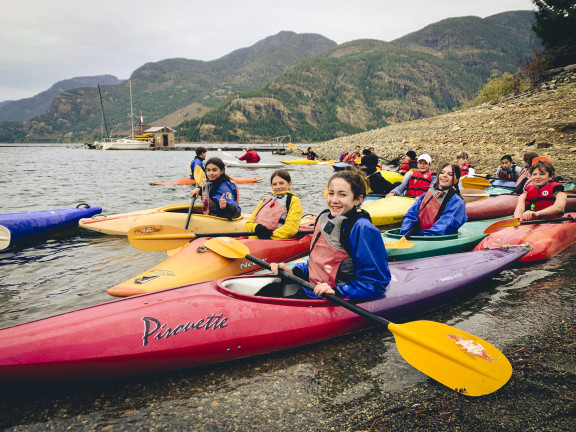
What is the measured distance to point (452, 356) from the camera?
2438mm

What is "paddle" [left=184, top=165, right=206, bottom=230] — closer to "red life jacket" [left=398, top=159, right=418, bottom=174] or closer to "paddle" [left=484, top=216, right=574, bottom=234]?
"paddle" [left=484, top=216, right=574, bottom=234]

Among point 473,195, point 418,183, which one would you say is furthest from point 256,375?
point 473,195

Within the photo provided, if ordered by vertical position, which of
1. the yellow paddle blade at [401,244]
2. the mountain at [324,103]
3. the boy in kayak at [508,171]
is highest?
the mountain at [324,103]

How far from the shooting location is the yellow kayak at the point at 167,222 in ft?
20.5

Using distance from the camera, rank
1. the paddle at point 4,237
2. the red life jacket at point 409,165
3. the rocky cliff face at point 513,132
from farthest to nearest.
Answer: the rocky cliff face at point 513,132
the red life jacket at point 409,165
the paddle at point 4,237

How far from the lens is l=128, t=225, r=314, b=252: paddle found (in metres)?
4.75

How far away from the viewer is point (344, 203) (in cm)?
277

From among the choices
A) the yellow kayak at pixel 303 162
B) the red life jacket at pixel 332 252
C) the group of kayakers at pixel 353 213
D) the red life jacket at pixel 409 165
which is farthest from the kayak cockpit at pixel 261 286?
the yellow kayak at pixel 303 162

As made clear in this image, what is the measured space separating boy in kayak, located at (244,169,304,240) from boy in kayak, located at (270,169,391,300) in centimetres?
180

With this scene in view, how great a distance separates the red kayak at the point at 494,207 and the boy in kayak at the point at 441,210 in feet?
8.89

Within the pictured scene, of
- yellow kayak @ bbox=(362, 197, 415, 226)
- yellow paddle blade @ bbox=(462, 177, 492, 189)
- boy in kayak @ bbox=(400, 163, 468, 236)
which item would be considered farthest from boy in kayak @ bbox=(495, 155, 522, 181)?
boy in kayak @ bbox=(400, 163, 468, 236)

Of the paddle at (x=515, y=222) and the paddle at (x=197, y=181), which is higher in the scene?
the paddle at (x=197, y=181)

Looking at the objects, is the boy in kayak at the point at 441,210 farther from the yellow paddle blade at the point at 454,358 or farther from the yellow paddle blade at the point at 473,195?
the yellow paddle blade at the point at 473,195

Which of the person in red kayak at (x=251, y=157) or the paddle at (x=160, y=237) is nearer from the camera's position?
the paddle at (x=160, y=237)
